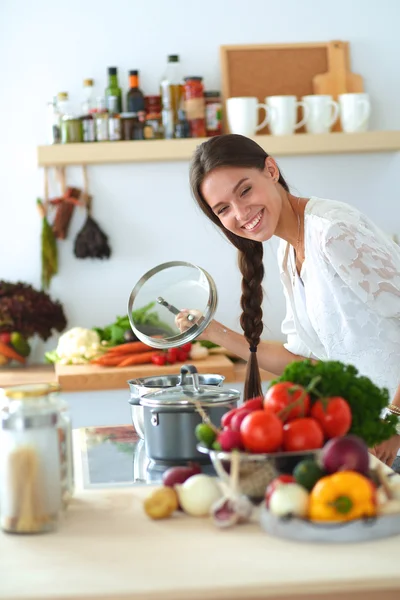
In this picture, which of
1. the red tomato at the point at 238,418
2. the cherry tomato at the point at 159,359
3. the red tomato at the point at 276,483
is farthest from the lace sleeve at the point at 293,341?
the red tomato at the point at 276,483

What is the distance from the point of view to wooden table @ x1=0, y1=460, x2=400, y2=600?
102 centimetres

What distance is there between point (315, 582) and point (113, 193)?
9.52 ft

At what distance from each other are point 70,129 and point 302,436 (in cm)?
261

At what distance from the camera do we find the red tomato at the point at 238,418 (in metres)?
1.31

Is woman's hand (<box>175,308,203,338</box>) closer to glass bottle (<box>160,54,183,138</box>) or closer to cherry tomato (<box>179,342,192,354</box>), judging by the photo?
cherry tomato (<box>179,342,192,354</box>)

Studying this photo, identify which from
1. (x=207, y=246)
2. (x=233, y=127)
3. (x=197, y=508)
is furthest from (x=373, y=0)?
(x=197, y=508)

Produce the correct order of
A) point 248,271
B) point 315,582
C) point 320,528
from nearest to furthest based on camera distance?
1. point 315,582
2. point 320,528
3. point 248,271

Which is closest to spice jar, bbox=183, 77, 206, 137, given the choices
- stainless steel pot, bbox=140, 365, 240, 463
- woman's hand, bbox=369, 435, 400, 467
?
woman's hand, bbox=369, 435, 400, 467

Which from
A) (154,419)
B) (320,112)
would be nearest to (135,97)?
(320,112)

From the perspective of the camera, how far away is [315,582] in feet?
3.38

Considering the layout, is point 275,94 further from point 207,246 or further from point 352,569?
point 352,569

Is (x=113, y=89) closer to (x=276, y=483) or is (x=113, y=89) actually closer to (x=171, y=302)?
(x=171, y=302)

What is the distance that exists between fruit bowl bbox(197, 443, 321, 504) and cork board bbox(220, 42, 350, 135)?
2.62 metres

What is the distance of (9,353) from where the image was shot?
11.7 feet
